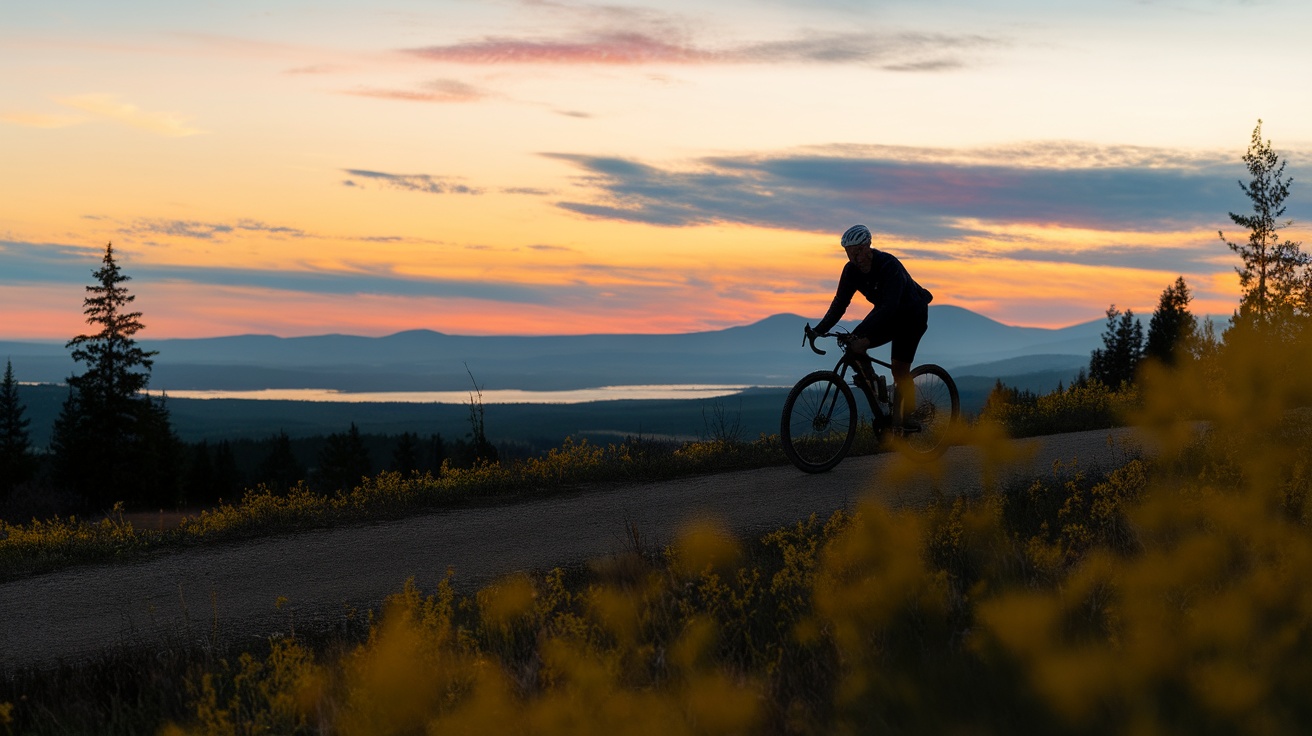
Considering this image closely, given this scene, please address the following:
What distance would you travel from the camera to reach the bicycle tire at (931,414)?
11.7 metres

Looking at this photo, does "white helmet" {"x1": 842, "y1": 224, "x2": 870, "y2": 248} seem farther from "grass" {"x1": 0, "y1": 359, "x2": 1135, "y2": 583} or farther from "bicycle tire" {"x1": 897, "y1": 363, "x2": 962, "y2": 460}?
"grass" {"x1": 0, "y1": 359, "x2": 1135, "y2": 583}

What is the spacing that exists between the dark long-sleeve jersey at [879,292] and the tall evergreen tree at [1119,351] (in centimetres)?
7994

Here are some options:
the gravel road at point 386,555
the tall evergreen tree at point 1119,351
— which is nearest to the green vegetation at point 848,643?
the gravel road at point 386,555

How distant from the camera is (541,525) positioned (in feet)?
33.7

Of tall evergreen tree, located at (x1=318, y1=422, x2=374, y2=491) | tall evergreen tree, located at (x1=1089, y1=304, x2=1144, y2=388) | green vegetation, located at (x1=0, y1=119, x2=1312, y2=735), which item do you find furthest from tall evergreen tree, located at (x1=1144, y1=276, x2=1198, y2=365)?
green vegetation, located at (x1=0, y1=119, x2=1312, y2=735)

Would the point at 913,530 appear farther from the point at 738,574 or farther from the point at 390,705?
the point at 390,705

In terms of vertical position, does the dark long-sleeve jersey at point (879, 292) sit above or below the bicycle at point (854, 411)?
above

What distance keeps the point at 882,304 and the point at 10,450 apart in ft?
253

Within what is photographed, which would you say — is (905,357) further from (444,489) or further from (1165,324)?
(1165,324)

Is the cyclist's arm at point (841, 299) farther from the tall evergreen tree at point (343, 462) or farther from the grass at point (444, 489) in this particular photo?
the tall evergreen tree at point (343, 462)

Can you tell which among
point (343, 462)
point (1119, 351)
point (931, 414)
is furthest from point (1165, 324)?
point (931, 414)

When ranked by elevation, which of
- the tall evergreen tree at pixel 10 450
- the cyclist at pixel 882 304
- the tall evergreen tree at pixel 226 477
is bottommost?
the tall evergreen tree at pixel 226 477

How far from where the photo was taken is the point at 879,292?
424 inches

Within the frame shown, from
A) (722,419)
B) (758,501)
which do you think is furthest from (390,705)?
(722,419)
